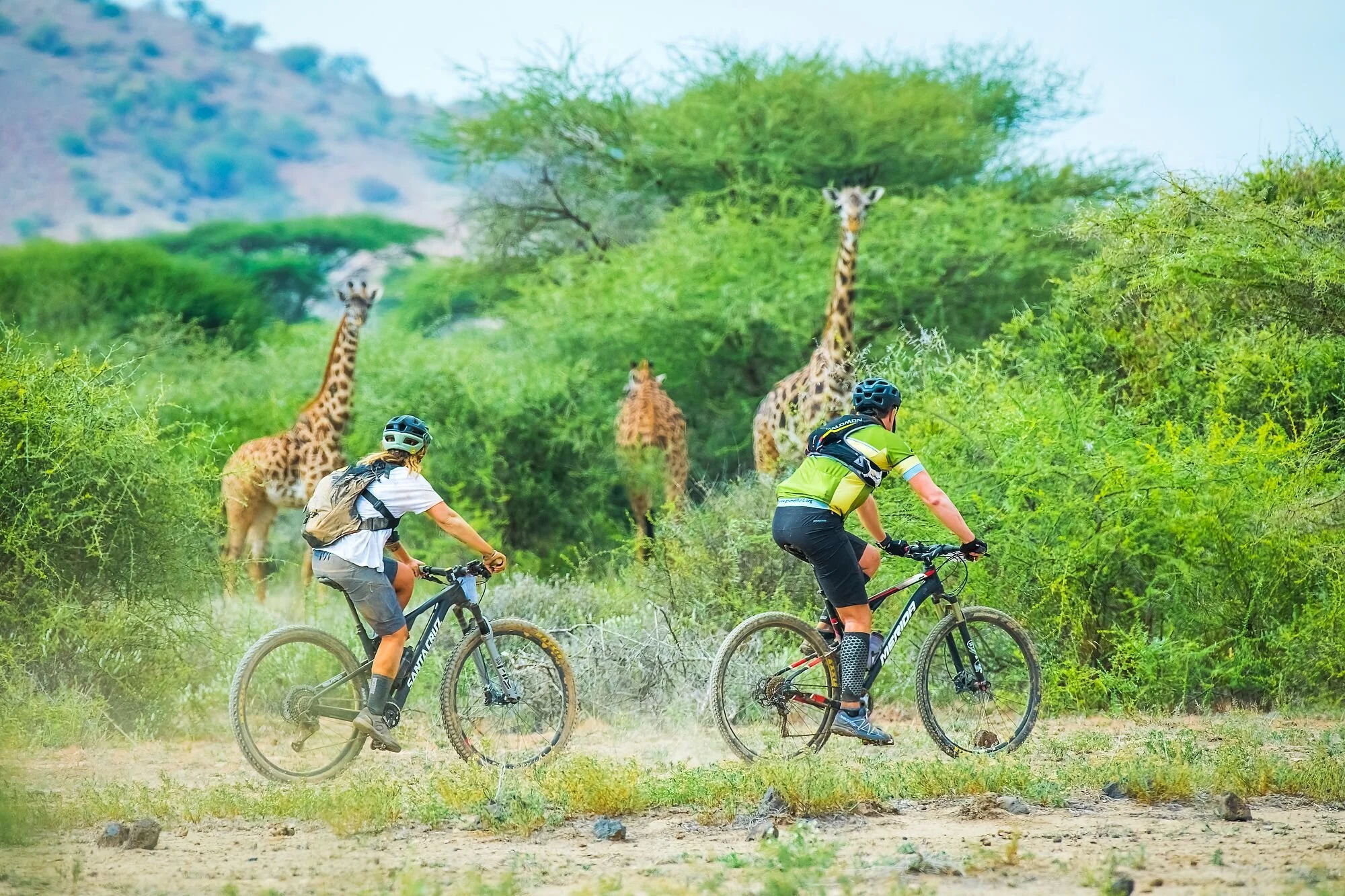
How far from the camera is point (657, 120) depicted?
23.6 m

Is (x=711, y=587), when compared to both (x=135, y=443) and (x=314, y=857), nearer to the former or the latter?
(x=135, y=443)

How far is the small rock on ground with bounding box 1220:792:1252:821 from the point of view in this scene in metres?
6.64

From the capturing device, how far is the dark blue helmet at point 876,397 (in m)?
7.86

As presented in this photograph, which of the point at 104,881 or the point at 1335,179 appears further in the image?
the point at 1335,179

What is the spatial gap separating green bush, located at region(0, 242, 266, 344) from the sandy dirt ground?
23956mm

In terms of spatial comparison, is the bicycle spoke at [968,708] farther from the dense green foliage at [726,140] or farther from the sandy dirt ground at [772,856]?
the dense green foliage at [726,140]

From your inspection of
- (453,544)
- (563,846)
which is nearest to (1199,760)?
(563,846)

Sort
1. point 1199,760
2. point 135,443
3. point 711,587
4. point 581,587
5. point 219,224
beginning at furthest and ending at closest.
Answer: point 219,224 < point 581,587 < point 711,587 < point 135,443 < point 1199,760

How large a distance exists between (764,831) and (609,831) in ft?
2.08

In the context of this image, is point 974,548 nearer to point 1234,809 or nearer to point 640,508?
point 1234,809

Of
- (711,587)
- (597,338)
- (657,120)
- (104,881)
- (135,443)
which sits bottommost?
(104,881)

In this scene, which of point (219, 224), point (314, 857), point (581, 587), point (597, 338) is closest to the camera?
point (314, 857)

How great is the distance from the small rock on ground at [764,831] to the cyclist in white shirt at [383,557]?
1.98 meters

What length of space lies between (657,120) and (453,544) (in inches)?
395
